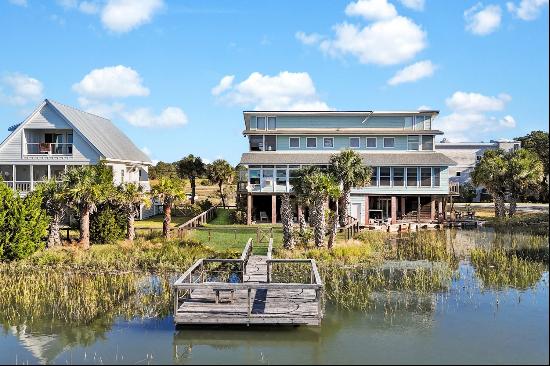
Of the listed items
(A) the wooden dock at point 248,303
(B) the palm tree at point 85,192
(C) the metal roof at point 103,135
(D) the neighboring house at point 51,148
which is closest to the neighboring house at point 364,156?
(C) the metal roof at point 103,135

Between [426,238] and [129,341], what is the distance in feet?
89.5

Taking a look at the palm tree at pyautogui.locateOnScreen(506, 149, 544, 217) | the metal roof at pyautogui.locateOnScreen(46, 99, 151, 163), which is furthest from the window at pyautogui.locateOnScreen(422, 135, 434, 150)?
the metal roof at pyautogui.locateOnScreen(46, 99, 151, 163)

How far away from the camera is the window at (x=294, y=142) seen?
50.0 m

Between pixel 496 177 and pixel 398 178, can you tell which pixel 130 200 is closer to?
pixel 398 178

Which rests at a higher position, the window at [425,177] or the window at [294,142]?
the window at [294,142]

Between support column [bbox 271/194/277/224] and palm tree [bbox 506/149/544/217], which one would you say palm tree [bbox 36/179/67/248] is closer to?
support column [bbox 271/194/277/224]

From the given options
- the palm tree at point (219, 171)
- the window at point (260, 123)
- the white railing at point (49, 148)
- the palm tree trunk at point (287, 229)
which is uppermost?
the window at point (260, 123)

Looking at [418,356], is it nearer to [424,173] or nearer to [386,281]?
[386,281]

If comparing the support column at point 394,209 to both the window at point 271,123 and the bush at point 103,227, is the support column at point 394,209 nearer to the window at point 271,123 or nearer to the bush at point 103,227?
the window at point 271,123

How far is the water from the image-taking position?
1476 cm

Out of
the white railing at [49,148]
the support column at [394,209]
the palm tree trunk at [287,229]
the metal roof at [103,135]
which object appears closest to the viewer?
the palm tree trunk at [287,229]

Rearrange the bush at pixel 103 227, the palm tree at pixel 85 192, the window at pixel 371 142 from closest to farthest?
1. the palm tree at pixel 85 192
2. the bush at pixel 103 227
3. the window at pixel 371 142

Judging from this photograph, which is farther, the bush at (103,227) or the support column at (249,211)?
the support column at (249,211)

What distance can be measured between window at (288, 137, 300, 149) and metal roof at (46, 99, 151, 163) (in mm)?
14378
